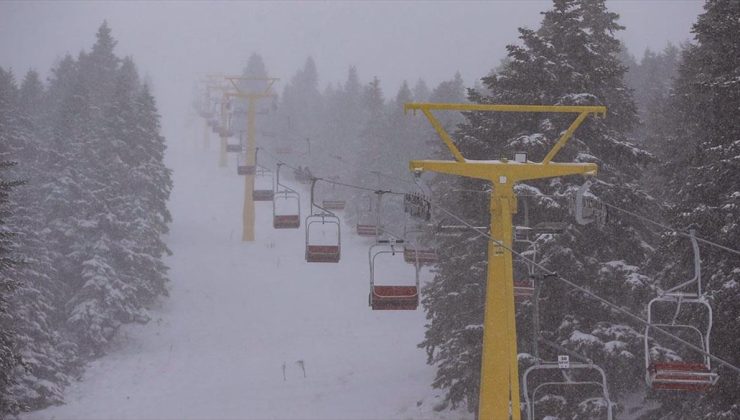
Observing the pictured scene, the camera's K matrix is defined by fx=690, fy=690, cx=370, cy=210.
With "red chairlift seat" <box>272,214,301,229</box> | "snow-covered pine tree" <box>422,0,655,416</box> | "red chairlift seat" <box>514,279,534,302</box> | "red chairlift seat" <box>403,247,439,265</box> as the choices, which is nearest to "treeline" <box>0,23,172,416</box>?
"red chairlift seat" <box>272,214,301,229</box>

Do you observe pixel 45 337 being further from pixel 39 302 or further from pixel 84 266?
pixel 84 266

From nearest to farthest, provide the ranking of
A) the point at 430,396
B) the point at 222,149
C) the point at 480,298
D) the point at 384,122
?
the point at 480,298 → the point at 430,396 → the point at 384,122 → the point at 222,149

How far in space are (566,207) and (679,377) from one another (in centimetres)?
751

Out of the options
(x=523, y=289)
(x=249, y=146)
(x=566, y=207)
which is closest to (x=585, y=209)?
(x=523, y=289)

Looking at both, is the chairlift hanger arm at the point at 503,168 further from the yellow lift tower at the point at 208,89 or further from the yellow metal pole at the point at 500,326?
the yellow lift tower at the point at 208,89

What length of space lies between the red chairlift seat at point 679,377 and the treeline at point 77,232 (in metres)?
15.3

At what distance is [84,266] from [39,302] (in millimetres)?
4998

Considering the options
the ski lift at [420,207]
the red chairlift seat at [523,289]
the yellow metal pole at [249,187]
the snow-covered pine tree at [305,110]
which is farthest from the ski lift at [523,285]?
the snow-covered pine tree at [305,110]

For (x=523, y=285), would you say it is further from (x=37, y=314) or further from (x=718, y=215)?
(x=37, y=314)

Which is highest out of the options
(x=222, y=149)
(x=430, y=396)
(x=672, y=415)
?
(x=222, y=149)

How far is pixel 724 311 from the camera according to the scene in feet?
42.8

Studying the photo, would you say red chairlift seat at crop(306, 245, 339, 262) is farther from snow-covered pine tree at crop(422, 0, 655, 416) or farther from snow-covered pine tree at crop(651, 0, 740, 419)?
snow-covered pine tree at crop(651, 0, 740, 419)

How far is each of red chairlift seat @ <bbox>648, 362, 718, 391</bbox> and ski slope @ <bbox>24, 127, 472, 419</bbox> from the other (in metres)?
13.7

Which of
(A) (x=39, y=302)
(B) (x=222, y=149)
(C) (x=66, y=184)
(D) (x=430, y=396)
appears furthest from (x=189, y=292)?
(B) (x=222, y=149)
